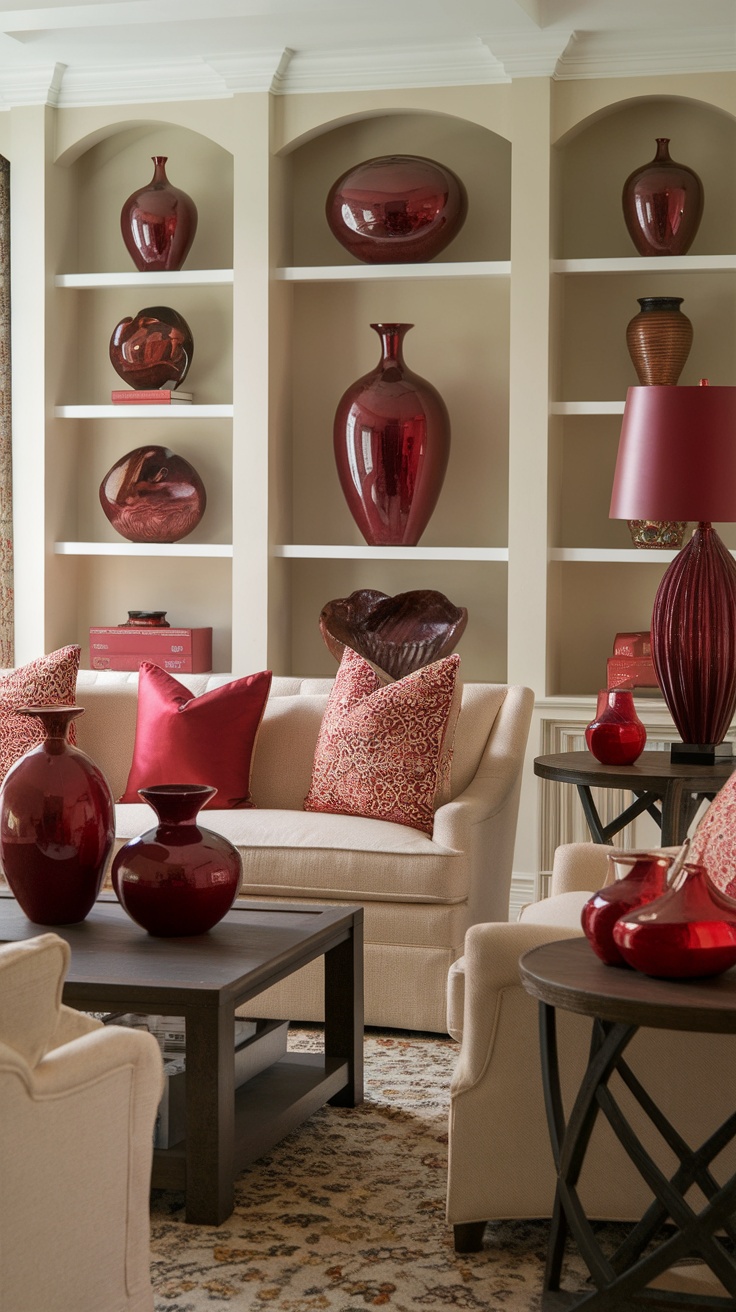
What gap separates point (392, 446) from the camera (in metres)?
4.96

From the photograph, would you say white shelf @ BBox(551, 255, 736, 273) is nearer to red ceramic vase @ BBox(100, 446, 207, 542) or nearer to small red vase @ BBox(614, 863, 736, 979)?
red ceramic vase @ BBox(100, 446, 207, 542)

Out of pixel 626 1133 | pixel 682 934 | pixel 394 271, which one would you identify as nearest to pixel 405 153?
pixel 394 271

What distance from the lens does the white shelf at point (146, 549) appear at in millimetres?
5219

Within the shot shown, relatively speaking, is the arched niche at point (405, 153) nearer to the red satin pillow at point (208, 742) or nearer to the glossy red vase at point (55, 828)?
the red satin pillow at point (208, 742)

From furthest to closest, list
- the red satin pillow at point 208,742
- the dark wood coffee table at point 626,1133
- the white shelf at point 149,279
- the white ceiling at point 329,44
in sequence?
1. the white shelf at point 149,279
2. the white ceiling at point 329,44
3. the red satin pillow at point 208,742
4. the dark wood coffee table at point 626,1133

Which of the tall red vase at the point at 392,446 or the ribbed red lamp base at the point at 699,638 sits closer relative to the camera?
the ribbed red lamp base at the point at 699,638

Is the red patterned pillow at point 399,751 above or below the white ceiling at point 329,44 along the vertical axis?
below

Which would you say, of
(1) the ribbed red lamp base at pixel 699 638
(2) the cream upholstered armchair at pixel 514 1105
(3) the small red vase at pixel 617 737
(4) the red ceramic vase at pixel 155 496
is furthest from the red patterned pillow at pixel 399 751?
(4) the red ceramic vase at pixel 155 496

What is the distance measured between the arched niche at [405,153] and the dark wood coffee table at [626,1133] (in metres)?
3.65

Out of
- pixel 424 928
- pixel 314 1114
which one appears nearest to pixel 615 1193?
pixel 314 1114

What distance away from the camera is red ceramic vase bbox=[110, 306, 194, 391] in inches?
208

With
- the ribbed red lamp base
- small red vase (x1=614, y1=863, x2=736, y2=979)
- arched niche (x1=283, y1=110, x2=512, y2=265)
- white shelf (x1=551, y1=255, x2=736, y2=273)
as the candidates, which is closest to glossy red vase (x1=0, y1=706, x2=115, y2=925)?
small red vase (x1=614, y1=863, x2=736, y2=979)

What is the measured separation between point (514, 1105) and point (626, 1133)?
16.8 inches

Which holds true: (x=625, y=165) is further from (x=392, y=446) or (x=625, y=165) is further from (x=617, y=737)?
(x=617, y=737)
